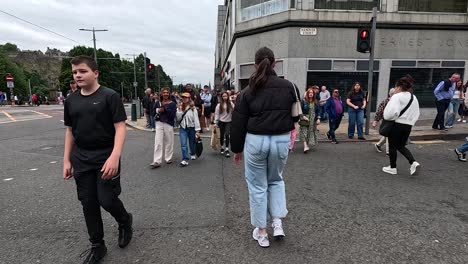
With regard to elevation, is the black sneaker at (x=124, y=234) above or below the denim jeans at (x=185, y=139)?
below

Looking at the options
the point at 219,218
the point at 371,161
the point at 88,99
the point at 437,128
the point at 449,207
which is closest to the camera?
the point at 88,99

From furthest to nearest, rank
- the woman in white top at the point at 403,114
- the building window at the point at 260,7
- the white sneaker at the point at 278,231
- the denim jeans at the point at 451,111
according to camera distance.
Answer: the building window at the point at 260,7
the denim jeans at the point at 451,111
the woman in white top at the point at 403,114
the white sneaker at the point at 278,231

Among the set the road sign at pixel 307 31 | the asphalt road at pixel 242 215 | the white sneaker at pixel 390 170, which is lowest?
the asphalt road at pixel 242 215

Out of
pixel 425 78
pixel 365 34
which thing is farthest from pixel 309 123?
pixel 425 78

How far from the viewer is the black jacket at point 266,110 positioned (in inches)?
115

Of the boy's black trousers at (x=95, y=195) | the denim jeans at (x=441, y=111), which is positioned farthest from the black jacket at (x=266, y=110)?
the denim jeans at (x=441, y=111)

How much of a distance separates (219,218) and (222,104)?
3944 millimetres

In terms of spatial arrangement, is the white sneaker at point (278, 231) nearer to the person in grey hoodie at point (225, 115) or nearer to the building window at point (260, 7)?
the person in grey hoodie at point (225, 115)

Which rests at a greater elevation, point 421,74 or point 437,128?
point 421,74

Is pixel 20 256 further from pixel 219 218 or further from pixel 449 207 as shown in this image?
pixel 449 207

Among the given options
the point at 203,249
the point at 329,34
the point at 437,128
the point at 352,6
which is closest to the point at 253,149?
the point at 203,249

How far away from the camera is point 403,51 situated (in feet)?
49.9

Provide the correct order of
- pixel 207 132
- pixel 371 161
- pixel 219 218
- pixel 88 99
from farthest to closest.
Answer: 1. pixel 207 132
2. pixel 371 161
3. pixel 219 218
4. pixel 88 99

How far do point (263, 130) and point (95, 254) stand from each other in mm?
1911
